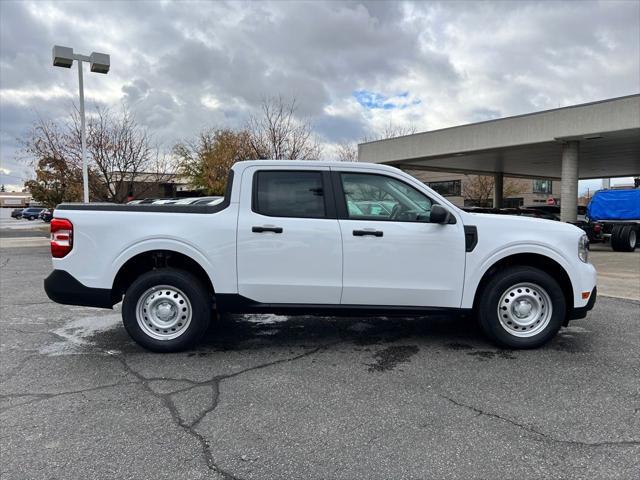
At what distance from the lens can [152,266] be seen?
5027 millimetres

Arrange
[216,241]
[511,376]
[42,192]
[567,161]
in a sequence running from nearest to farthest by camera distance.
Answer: [511,376] → [216,241] → [567,161] → [42,192]

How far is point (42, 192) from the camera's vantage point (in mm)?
34438

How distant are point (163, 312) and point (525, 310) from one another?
3.70 m

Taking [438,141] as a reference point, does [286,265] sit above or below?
below

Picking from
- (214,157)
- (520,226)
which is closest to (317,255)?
(520,226)

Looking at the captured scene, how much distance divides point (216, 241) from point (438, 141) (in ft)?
58.4

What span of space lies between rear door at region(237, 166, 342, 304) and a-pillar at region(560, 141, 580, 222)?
1593cm

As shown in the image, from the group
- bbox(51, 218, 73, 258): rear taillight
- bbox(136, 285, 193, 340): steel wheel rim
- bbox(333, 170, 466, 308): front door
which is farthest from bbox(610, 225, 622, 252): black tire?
bbox(51, 218, 73, 258): rear taillight

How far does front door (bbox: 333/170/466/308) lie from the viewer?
4.60 meters

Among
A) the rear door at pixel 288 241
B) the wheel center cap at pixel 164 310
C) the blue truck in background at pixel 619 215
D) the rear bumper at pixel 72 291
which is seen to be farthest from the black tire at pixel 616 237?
the rear bumper at pixel 72 291

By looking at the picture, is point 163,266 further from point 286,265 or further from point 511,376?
point 511,376

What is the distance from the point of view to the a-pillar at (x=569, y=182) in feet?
57.4

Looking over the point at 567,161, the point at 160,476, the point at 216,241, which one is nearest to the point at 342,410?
the point at 160,476

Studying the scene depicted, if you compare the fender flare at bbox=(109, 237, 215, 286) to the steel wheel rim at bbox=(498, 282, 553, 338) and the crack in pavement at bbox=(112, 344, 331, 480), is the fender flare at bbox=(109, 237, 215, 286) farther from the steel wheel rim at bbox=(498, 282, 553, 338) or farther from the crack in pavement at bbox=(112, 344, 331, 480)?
the steel wheel rim at bbox=(498, 282, 553, 338)
